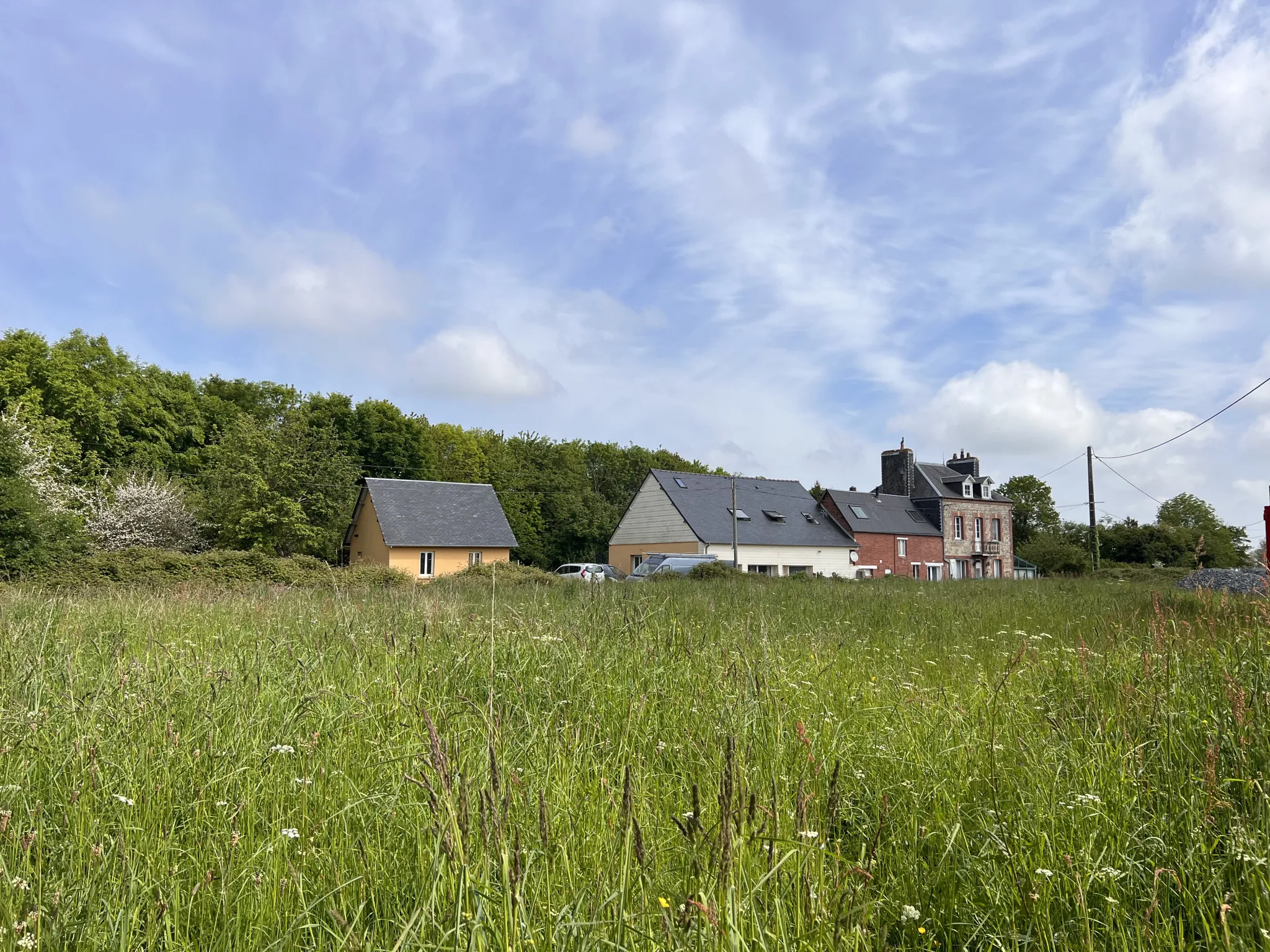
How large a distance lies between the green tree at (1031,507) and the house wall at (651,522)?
3897 centimetres

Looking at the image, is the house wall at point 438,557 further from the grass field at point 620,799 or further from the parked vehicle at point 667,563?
the grass field at point 620,799

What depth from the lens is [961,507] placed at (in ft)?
171

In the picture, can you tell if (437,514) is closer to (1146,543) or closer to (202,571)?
(202,571)

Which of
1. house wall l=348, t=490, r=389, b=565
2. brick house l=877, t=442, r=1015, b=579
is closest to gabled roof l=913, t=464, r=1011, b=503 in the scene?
brick house l=877, t=442, r=1015, b=579

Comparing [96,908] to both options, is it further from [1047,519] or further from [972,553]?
[1047,519]

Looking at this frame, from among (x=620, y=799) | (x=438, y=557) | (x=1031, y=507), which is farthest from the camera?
(x=1031, y=507)

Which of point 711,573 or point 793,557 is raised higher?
point 793,557

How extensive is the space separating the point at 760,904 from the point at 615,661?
2983 mm

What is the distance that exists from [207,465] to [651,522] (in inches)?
1027

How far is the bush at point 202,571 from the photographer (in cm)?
1884

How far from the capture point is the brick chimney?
52875mm

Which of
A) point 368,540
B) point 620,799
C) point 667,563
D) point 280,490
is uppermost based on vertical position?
point 280,490

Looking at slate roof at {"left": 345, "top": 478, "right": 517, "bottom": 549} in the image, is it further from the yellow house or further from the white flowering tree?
the white flowering tree

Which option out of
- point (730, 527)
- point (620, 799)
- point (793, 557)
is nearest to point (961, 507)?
point (793, 557)
